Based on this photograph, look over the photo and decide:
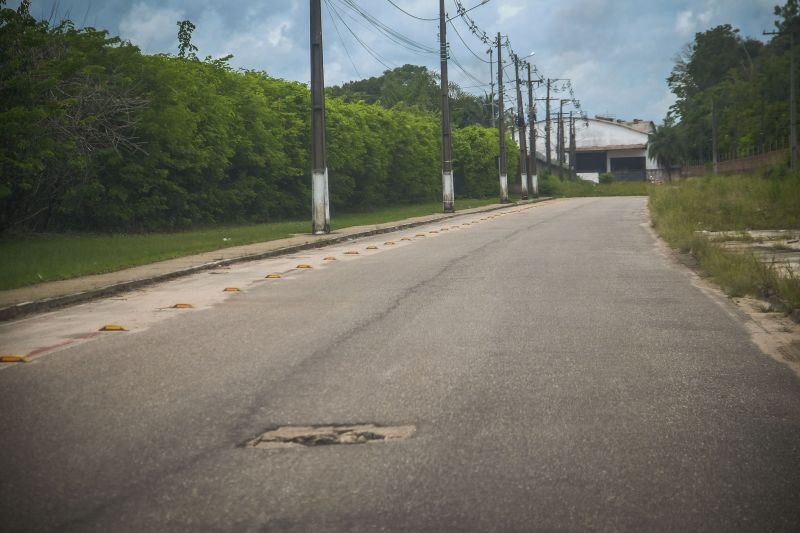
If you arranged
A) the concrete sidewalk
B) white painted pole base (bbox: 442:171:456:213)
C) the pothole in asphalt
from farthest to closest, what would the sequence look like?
1. white painted pole base (bbox: 442:171:456:213)
2. the concrete sidewalk
3. the pothole in asphalt

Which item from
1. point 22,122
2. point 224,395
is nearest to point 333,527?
point 224,395

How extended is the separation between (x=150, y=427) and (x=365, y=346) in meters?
3.01

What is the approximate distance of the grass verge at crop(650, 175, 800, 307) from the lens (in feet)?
40.8

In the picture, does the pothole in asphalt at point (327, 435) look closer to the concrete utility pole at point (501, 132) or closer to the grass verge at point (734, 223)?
the grass verge at point (734, 223)

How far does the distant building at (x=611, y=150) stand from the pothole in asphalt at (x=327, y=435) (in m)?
126

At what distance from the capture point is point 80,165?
72.9 feet

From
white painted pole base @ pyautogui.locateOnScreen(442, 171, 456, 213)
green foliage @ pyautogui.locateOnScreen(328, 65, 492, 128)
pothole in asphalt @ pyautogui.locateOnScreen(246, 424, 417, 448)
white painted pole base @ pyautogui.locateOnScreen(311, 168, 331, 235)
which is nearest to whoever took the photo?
pothole in asphalt @ pyautogui.locateOnScreen(246, 424, 417, 448)

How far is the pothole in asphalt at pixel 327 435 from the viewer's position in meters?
5.63

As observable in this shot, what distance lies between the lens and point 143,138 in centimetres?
2705

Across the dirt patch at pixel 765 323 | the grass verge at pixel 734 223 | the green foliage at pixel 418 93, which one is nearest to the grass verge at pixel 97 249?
the dirt patch at pixel 765 323

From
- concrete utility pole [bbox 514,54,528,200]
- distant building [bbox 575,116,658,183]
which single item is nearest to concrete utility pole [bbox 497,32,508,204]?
concrete utility pole [bbox 514,54,528,200]

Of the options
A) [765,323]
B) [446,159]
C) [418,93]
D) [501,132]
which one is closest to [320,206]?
[446,159]

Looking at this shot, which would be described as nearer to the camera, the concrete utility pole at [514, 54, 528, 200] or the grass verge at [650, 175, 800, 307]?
the grass verge at [650, 175, 800, 307]

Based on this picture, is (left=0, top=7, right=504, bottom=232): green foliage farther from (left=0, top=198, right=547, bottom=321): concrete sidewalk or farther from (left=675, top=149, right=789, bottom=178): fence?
(left=675, top=149, right=789, bottom=178): fence
